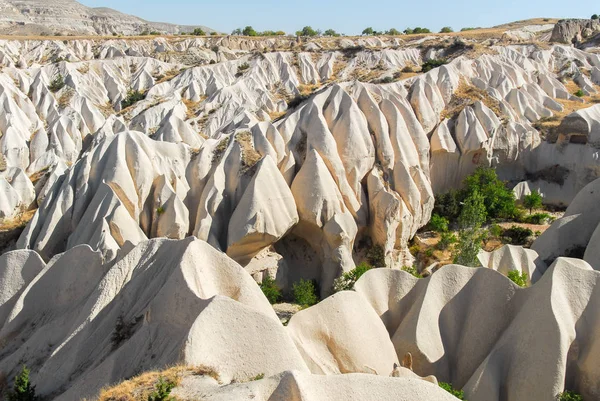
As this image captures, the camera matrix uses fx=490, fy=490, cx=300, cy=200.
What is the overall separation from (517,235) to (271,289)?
1288 cm

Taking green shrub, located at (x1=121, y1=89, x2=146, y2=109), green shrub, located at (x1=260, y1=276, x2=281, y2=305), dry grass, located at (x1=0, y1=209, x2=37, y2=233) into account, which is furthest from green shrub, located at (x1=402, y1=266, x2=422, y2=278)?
green shrub, located at (x1=121, y1=89, x2=146, y2=109)

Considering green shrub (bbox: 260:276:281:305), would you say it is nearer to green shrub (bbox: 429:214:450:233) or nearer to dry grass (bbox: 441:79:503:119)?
green shrub (bbox: 429:214:450:233)

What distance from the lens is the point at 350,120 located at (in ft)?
76.1

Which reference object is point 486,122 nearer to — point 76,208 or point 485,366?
point 485,366

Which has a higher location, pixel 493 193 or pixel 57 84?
pixel 57 84

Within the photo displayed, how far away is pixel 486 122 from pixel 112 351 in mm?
24448

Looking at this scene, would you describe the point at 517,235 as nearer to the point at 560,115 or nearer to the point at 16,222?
the point at 560,115

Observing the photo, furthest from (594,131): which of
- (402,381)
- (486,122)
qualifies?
(402,381)

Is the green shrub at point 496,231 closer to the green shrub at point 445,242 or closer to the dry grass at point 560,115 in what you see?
the green shrub at point 445,242

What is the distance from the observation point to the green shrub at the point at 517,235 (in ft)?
77.6

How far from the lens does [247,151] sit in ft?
71.5

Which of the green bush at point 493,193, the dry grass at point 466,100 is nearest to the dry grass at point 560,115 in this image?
the dry grass at point 466,100

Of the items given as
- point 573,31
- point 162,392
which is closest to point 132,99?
point 162,392

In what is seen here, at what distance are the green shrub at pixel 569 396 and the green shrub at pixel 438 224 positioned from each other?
14.7 metres
